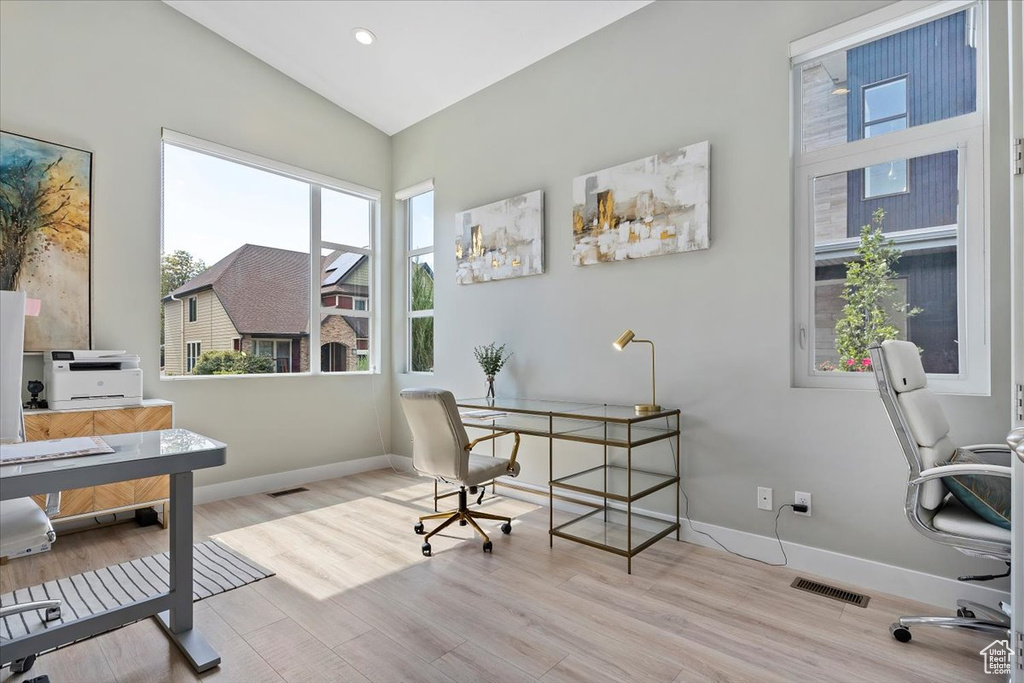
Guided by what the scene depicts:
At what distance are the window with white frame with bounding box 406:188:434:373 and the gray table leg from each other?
2.96m

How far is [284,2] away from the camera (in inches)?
145

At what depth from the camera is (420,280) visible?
525cm

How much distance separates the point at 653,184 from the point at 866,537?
2.31 meters

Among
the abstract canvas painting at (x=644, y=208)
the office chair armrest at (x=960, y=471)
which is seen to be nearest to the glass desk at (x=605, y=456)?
the abstract canvas painting at (x=644, y=208)

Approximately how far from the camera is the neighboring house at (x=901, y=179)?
97.8 inches

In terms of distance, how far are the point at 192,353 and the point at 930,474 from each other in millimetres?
4689

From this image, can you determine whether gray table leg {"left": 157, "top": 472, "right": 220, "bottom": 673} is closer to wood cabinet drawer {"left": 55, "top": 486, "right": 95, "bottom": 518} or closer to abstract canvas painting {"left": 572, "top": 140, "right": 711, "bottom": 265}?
wood cabinet drawer {"left": 55, "top": 486, "right": 95, "bottom": 518}

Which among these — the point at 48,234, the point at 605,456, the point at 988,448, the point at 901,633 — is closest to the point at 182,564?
the point at 605,456

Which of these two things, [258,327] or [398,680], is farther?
[258,327]


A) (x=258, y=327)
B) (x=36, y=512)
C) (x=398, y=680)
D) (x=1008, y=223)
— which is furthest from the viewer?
(x=258, y=327)

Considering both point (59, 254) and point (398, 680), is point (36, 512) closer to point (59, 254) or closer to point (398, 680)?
point (398, 680)

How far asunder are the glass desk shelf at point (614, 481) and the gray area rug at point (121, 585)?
6.07ft

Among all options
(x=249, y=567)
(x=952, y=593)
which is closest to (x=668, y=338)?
(x=952, y=593)

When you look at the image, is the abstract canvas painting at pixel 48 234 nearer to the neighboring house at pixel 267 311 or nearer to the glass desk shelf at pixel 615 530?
the neighboring house at pixel 267 311
